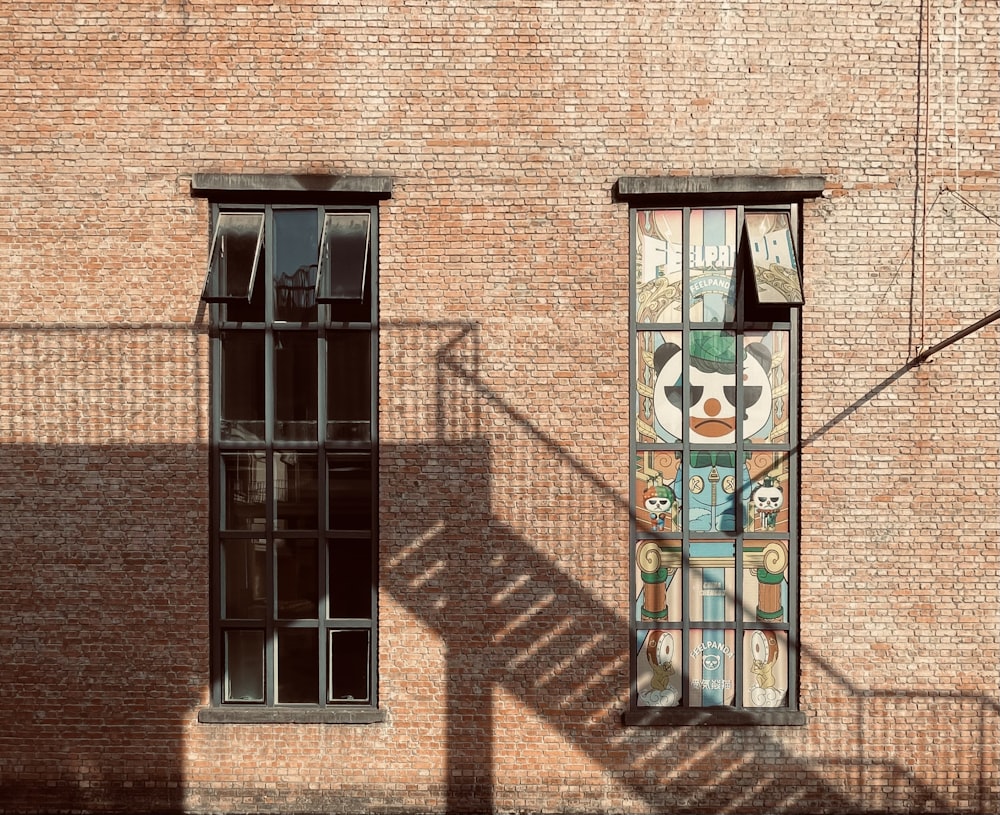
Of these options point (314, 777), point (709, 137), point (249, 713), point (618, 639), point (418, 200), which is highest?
point (709, 137)

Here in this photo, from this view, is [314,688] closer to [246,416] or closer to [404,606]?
[404,606]

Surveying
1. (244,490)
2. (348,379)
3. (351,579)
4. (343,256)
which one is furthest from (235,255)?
(351,579)

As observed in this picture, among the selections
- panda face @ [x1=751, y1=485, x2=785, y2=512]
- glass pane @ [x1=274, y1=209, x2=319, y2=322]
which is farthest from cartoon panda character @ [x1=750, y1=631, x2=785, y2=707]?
glass pane @ [x1=274, y1=209, x2=319, y2=322]

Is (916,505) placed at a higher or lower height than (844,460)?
lower

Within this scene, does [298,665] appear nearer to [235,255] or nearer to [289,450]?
[289,450]

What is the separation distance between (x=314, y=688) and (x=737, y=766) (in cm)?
446

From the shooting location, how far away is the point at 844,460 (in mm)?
7512

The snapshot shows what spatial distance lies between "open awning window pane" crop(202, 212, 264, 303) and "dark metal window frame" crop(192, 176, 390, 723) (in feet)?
0.35

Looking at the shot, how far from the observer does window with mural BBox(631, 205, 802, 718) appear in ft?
25.0

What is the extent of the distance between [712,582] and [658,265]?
3.41 m

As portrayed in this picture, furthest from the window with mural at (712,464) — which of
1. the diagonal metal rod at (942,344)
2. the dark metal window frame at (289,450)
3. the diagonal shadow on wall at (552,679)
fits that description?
the dark metal window frame at (289,450)

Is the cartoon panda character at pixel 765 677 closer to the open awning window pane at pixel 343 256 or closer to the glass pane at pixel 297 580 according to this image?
the glass pane at pixel 297 580

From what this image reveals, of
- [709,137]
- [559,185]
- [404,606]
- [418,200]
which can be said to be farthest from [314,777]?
[709,137]

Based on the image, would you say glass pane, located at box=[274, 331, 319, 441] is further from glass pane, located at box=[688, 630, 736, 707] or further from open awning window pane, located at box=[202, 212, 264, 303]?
glass pane, located at box=[688, 630, 736, 707]
